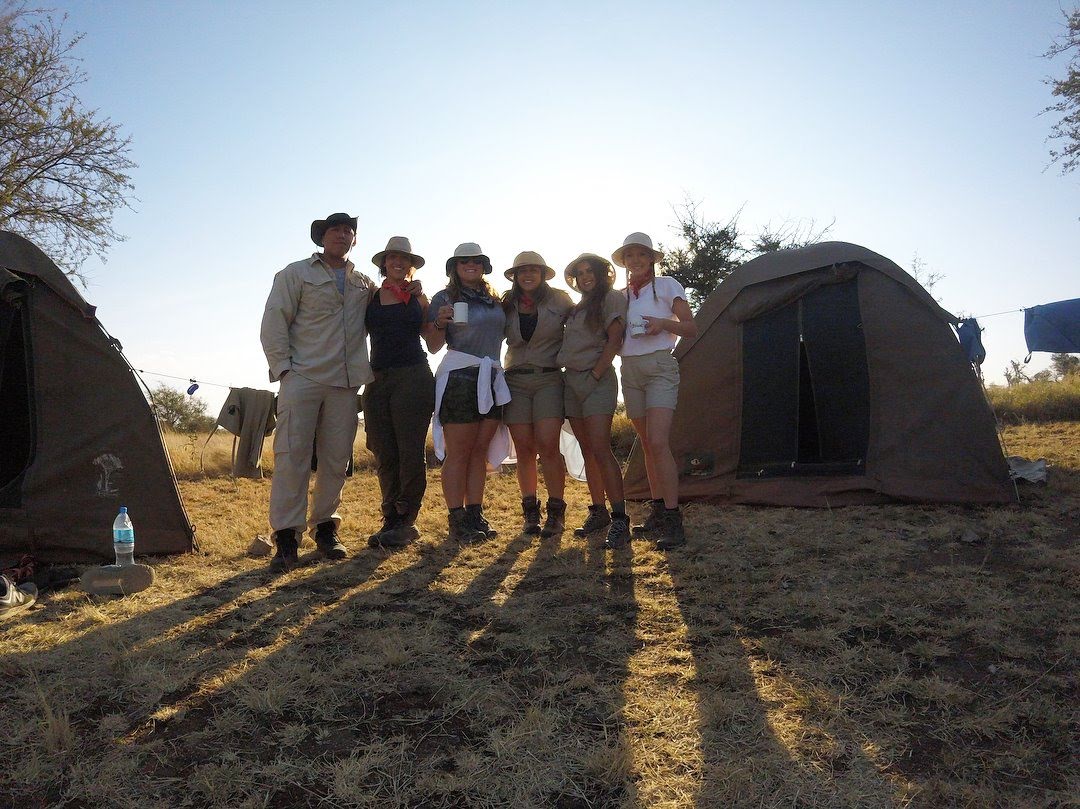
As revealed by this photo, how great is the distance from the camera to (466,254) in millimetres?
5086

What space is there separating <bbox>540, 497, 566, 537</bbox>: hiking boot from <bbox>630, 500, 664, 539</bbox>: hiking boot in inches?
19.9

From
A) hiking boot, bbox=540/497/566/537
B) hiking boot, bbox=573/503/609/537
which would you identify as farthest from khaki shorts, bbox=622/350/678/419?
hiking boot, bbox=540/497/566/537

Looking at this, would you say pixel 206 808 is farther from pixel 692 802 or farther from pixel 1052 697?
pixel 1052 697

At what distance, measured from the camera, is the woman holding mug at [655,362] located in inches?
192

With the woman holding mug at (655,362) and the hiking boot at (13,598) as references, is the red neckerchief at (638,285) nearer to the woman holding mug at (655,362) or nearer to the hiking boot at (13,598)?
the woman holding mug at (655,362)

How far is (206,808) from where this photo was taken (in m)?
2.09

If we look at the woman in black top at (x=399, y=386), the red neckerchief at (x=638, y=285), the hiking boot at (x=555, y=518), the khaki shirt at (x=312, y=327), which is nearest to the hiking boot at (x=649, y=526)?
the hiking boot at (x=555, y=518)

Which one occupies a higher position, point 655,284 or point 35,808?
point 655,284

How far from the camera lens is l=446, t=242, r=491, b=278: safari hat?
16.7 ft

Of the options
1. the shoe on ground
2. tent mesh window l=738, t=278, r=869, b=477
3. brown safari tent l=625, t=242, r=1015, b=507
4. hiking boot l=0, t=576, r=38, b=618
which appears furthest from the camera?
tent mesh window l=738, t=278, r=869, b=477

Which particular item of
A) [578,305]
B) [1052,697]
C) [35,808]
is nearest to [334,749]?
[35,808]

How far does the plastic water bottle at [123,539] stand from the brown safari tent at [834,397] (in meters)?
4.09

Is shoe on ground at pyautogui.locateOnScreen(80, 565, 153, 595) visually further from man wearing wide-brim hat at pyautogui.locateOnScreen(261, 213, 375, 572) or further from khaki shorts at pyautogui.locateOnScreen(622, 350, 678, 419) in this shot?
khaki shorts at pyautogui.locateOnScreen(622, 350, 678, 419)

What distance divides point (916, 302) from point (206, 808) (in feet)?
19.8
